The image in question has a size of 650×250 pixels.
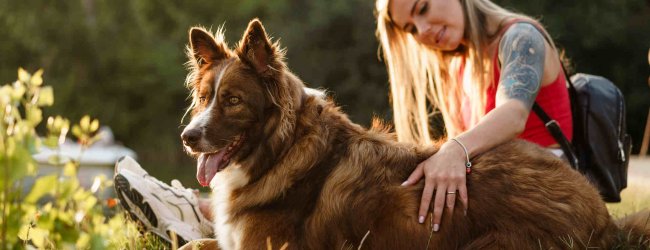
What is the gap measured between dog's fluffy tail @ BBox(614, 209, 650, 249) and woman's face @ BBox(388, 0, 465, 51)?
65.6 inches

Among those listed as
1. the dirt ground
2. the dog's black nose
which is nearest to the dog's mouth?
the dog's black nose

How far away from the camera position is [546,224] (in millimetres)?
3531

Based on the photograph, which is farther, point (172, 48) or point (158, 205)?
point (172, 48)

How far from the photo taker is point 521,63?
4.54 meters

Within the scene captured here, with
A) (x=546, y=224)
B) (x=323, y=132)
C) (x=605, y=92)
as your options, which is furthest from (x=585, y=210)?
(x=605, y=92)

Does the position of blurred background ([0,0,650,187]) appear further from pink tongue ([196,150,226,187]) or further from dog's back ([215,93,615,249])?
dog's back ([215,93,615,249])

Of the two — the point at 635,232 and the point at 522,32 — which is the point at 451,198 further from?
the point at 522,32

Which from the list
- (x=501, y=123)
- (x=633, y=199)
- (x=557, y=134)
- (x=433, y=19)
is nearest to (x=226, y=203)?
(x=501, y=123)

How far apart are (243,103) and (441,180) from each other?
1.15m

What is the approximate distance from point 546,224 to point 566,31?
2742 centimetres

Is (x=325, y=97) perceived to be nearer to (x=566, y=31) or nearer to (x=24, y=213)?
(x=24, y=213)

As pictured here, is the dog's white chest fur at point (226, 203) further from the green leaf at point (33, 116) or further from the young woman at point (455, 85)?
the green leaf at point (33, 116)

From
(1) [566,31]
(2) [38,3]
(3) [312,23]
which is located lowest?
(1) [566,31]

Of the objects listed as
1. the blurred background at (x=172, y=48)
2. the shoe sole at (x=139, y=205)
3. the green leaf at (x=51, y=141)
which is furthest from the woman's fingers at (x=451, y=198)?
the blurred background at (x=172, y=48)
